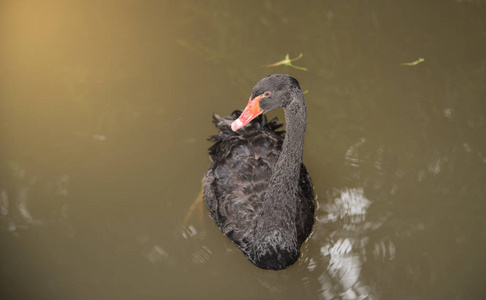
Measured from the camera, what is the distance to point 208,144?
347 cm

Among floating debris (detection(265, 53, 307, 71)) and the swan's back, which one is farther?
floating debris (detection(265, 53, 307, 71))

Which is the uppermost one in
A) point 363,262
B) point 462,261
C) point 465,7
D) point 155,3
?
point 155,3

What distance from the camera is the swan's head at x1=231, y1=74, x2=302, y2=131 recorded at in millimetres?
2537

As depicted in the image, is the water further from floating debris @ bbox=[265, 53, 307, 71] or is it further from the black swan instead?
the black swan

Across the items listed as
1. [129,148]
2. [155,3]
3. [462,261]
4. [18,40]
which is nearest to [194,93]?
[129,148]

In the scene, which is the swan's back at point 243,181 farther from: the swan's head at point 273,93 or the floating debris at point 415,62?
the floating debris at point 415,62

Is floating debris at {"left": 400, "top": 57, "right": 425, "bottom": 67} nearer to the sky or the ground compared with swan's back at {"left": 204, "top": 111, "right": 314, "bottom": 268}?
nearer to the ground

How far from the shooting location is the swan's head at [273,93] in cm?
254

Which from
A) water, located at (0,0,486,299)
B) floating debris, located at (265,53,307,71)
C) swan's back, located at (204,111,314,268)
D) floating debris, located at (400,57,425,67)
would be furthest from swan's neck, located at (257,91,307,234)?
floating debris, located at (400,57,425,67)

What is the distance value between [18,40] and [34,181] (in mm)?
1377

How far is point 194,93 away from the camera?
3691 mm

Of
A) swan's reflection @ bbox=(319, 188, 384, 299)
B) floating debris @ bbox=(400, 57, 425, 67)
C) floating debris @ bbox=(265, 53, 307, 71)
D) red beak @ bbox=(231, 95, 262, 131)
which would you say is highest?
red beak @ bbox=(231, 95, 262, 131)

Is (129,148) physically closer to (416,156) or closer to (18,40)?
(18,40)

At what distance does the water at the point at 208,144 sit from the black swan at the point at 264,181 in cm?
17
